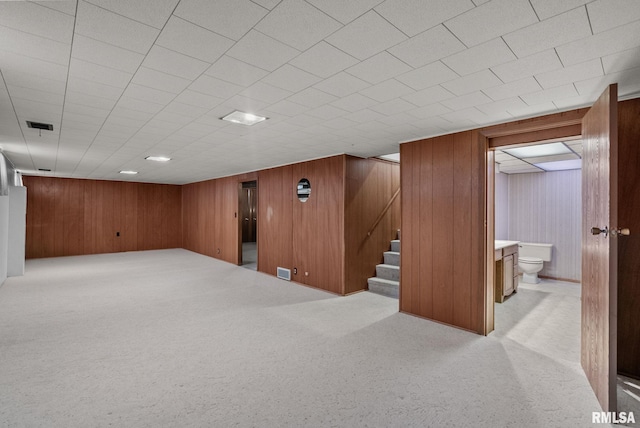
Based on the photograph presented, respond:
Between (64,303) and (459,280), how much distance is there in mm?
5704

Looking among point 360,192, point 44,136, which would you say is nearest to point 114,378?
point 44,136

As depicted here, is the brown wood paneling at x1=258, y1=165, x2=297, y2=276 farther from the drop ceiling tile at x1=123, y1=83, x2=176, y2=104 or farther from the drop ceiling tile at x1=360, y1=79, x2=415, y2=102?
the drop ceiling tile at x1=360, y1=79, x2=415, y2=102

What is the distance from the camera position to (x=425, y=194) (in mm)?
4160

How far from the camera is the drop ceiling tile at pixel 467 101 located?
270cm

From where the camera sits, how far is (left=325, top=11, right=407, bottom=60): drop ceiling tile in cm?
166

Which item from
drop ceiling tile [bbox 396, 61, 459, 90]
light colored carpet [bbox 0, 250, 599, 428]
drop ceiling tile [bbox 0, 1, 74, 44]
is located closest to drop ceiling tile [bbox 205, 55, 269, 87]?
drop ceiling tile [bbox 0, 1, 74, 44]

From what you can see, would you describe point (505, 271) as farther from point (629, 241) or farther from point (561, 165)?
point (561, 165)

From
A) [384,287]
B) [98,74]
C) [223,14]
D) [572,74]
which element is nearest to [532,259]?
[384,287]

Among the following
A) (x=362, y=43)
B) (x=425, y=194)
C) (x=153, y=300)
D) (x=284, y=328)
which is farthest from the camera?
(x=153, y=300)

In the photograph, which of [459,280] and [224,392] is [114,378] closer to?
[224,392]

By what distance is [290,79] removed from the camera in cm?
238

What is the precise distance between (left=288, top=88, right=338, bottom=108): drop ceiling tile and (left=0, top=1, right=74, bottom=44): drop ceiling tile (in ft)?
5.10

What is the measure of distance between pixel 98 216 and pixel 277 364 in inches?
394

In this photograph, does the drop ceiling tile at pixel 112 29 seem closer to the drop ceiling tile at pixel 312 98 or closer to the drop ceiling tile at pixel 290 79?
the drop ceiling tile at pixel 290 79
